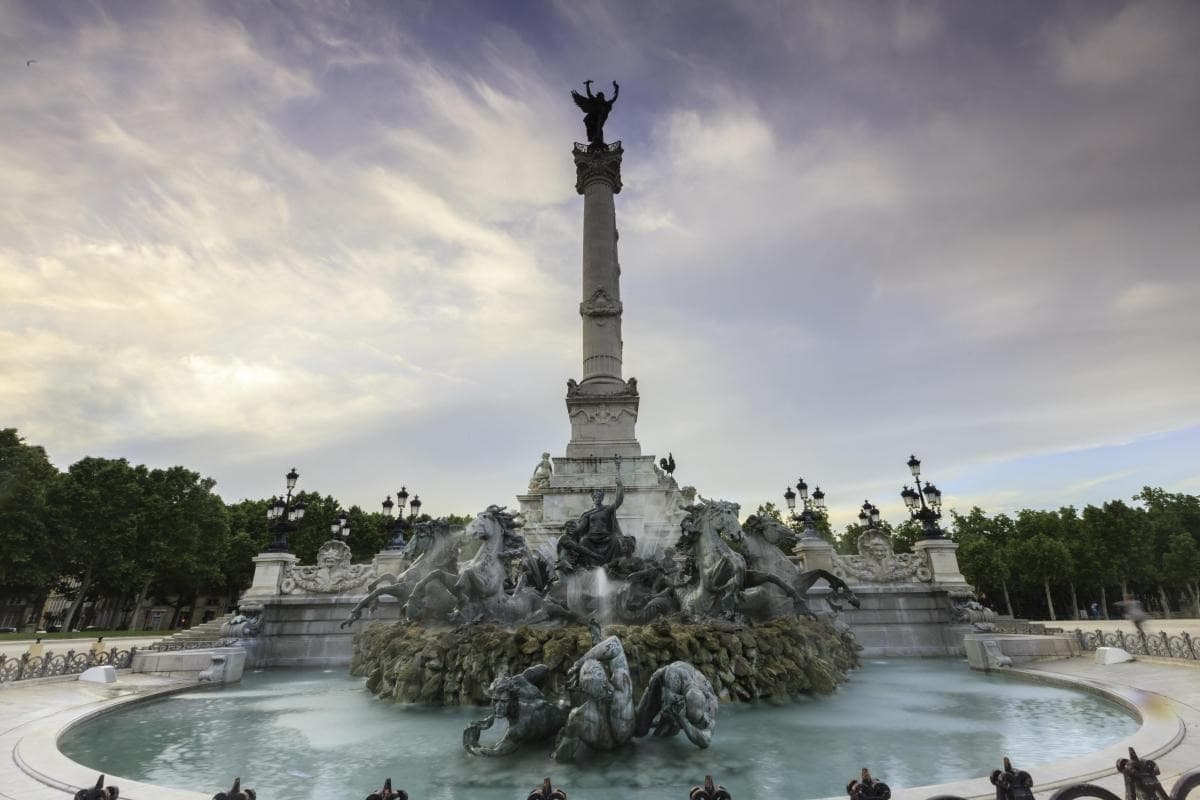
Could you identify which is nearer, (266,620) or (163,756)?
(163,756)

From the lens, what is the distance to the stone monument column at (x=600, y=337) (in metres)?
26.1

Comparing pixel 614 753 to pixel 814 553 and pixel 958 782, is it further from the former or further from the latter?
pixel 814 553

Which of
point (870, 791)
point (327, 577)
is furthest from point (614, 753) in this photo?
point (327, 577)

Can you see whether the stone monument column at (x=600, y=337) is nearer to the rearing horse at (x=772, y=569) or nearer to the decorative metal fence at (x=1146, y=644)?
the rearing horse at (x=772, y=569)

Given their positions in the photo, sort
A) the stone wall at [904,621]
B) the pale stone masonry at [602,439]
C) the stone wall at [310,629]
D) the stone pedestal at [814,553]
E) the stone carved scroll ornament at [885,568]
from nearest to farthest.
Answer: the stone wall at [310,629] → the stone wall at [904,621] → the stone carved scroll ornament at [885,568] → the stone pedestal at [814,553] → the pale stone masonry at [602,439]

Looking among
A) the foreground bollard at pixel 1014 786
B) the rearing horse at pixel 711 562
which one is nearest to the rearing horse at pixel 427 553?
the rearing horse at pixel 711 562

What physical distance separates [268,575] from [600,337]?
16410 mm

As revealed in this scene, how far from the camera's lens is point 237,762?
20.9 feet

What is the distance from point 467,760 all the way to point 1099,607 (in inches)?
2461

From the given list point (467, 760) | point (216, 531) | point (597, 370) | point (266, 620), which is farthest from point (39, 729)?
point (216, 531)

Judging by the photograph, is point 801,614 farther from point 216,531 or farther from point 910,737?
point 216,531

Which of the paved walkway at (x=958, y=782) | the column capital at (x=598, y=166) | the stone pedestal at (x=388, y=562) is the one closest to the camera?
the paved walkway at (x=958, y=782)

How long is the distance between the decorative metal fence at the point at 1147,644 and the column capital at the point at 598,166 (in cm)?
2750

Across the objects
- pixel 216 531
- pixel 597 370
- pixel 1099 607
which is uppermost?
pixel 597 370
